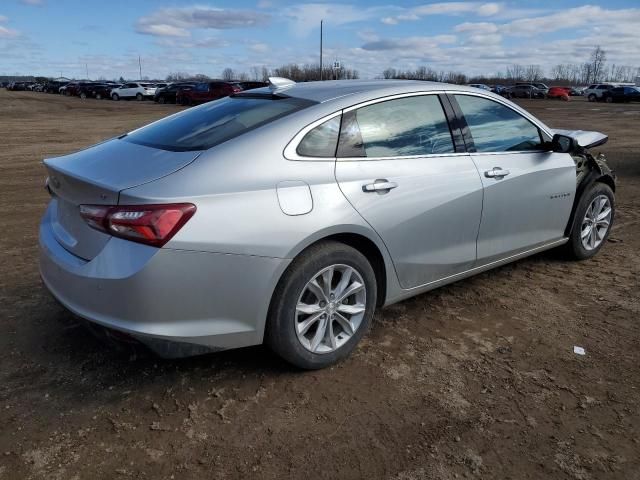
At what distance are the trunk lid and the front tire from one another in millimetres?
847

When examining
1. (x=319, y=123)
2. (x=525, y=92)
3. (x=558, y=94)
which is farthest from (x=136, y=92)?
(x=319, y=123)

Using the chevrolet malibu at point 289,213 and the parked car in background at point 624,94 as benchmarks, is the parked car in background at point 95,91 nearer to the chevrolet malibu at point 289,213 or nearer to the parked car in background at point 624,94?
the parked car in background at point 624,94

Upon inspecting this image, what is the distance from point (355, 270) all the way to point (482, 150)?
4.79ft

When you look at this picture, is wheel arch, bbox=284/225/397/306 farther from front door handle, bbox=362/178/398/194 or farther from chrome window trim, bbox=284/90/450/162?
chrome window trim, bbox=284/90/450/162

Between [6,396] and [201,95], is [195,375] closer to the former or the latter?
[6,396]

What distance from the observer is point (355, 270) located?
3.23 metres

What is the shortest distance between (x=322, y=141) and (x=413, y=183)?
67cm

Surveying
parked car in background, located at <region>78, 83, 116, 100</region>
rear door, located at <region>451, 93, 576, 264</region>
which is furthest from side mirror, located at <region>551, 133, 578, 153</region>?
parked car in background, located at <region>78, 83, 116, 100</region>

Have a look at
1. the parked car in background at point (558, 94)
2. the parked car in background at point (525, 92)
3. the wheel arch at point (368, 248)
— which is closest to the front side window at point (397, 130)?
the wheel arch at point (368, 248)

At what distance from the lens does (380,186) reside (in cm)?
328

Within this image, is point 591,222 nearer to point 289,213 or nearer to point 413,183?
point 413,183

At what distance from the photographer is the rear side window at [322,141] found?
309cm

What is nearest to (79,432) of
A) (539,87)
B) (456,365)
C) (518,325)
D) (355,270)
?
(355,270)

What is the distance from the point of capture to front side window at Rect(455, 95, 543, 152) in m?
3.98
